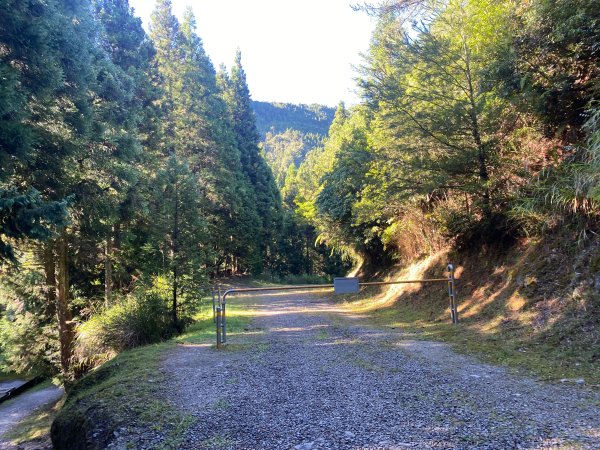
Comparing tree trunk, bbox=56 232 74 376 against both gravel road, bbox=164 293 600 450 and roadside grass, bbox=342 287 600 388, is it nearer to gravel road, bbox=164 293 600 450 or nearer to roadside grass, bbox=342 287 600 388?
gravel road, bbox=164 293 600 450

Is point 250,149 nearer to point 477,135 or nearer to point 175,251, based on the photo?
point 175,251

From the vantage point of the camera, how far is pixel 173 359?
7117 mm

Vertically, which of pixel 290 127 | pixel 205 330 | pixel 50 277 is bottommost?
pixel 205 330

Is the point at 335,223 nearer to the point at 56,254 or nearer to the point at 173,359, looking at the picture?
the point at 56,254

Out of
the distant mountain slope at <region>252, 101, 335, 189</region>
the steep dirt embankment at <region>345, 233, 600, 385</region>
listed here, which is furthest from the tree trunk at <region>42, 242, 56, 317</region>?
the distant mountain slope at <region>252, 101, 335, 189</region>

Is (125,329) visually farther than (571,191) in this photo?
Yes

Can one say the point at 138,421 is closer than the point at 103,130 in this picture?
Yes

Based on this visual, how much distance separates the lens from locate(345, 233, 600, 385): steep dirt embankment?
225 inches

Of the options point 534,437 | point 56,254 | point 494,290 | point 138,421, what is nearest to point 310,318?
point 494,290

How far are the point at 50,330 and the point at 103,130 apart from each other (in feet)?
21.3

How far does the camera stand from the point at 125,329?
9.92 meters

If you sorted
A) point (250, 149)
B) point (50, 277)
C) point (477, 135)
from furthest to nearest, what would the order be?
point (250, 149)
point (50, 277)
point (477, 135)

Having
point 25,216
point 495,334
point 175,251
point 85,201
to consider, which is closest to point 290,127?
point 175,251

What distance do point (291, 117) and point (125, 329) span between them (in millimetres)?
144231
